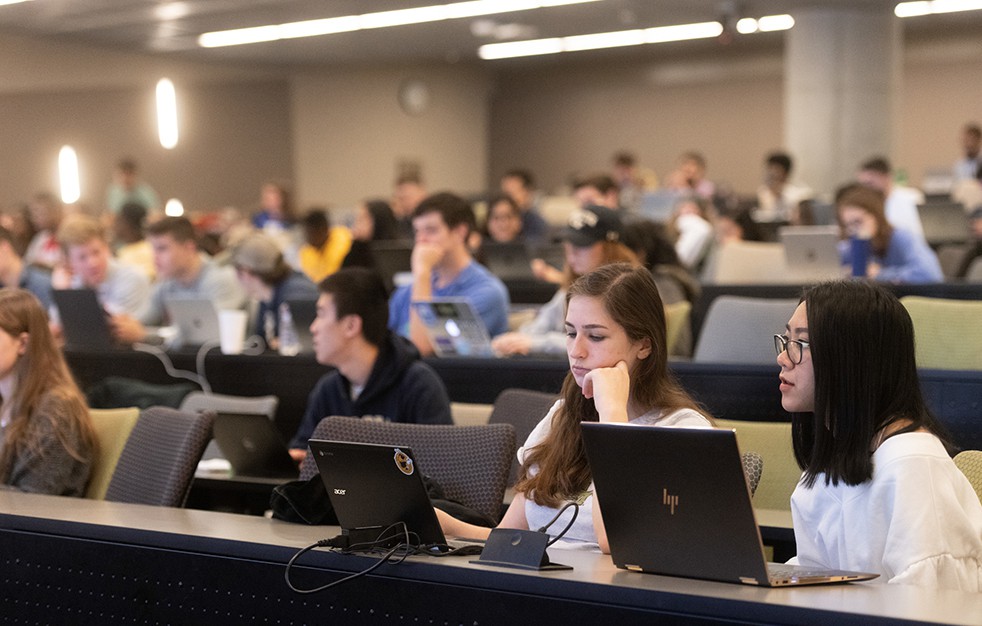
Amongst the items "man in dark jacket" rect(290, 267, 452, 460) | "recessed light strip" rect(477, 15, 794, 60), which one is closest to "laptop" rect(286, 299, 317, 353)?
"man in dark jacket" rect(290, 267, 452, 460)

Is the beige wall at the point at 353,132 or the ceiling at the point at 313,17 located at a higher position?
the ceiling at the point at 313,17

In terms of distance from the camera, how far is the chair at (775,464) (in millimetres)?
3014

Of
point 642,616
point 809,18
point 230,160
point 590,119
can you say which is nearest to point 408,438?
point 642,616

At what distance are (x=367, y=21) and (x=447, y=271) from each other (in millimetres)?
8320

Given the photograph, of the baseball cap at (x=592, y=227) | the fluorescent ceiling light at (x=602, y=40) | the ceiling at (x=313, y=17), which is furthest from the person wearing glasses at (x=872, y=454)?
the fluorescent ceiling light at (x=602, y=40)

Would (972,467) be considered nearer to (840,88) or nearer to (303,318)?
(303,318)

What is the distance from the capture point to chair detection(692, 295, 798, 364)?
182 inches

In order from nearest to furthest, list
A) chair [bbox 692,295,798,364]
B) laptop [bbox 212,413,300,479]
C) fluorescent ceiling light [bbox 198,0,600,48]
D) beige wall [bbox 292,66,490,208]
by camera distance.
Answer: laptop [bbox 212,413,300,479]
chair [bbox 692,295,798,364]
fluorescent ceiling light [bbox 198,0,600,48]
beige wall [bbox 292,66,490,208]

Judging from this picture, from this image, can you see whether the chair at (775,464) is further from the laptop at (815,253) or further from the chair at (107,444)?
the laptop at (815,253)

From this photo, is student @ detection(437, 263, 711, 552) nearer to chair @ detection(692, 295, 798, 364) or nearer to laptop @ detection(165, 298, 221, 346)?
chair @ detection(692, 295, 798, 364)

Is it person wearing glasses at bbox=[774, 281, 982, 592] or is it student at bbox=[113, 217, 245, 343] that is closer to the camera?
person wearing glasses at bbox=[774, 281, 982, 592]

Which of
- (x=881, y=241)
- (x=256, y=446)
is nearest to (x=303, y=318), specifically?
(x=256, y=446)

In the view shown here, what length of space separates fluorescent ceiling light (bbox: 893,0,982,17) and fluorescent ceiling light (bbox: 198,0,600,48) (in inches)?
136

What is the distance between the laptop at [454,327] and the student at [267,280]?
43.6 inches
